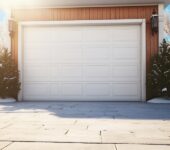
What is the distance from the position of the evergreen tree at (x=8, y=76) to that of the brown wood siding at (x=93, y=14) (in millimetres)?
464

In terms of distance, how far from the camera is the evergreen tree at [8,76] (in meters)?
9.62

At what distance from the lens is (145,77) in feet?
31.8

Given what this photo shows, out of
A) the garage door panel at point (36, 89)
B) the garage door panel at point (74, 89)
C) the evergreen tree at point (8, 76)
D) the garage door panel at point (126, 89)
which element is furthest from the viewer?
the garage door panel at point (36, 89)

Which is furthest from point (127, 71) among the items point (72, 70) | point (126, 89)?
point (72, 70)

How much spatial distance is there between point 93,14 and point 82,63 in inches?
63.4

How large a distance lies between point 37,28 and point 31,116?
475 cm

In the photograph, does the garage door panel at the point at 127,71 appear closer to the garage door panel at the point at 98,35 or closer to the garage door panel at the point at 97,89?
the garage door panel at the point at 97,89

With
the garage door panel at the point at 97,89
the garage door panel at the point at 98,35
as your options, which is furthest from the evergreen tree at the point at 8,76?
the garage door panel at the point at 98,35

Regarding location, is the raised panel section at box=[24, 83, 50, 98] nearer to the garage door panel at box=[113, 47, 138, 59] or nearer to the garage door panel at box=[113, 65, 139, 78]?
the garage door panel at box=[113, 65, 139, 78]

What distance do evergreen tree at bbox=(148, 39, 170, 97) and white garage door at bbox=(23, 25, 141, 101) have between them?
72cm

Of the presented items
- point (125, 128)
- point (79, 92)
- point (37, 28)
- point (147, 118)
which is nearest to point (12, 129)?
point (125, 128)

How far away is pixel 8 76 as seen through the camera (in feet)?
31.8

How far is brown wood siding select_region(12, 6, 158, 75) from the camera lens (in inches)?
384

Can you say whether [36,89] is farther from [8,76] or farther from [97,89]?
[97,89]
